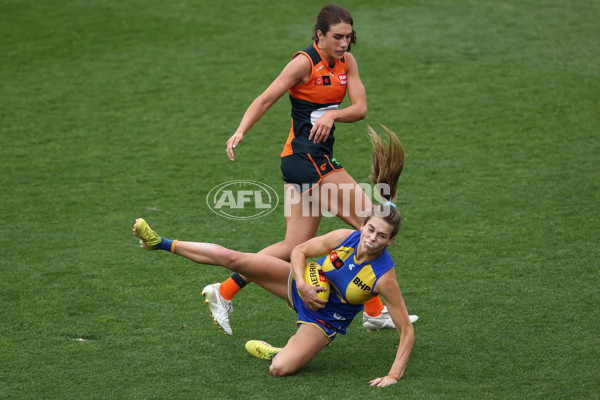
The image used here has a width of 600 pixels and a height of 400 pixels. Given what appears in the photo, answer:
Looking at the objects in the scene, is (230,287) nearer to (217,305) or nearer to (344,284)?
(217,305)

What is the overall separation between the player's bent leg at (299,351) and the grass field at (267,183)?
0.35ft

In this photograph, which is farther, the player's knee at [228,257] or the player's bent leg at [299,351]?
the player's knee at [228,257]

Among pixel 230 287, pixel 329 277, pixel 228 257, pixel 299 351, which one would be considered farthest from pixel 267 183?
pixel 299 351

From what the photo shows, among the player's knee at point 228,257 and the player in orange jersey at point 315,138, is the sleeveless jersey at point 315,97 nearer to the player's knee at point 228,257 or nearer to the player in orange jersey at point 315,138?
the player in orange jersey at point 315,138

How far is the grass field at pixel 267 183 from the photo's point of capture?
4172 mm

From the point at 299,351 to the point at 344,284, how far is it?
0.45 meters

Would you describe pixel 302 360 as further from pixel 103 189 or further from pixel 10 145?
pixel 10 145

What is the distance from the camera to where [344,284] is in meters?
4.04

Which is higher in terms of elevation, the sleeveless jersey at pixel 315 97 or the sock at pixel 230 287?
the sleeveless jersey at pixel 315 97

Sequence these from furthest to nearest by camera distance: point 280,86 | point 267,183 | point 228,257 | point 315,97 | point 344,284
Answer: point 267,183 < point 315,97 < point 280,86 < point 228,257 < point 344,284

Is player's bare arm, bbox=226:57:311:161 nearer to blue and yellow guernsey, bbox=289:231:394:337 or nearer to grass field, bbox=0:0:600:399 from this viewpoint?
blue and yellow guernsey, bbox=289:231:394:337

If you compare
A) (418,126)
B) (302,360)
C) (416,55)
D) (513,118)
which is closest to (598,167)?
(513,118)

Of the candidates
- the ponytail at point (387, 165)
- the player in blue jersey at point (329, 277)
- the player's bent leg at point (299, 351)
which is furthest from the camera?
the ponytail at point (387, 165)

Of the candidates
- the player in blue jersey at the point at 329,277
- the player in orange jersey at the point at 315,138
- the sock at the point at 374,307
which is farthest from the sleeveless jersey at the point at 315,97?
the sock at the point at 374,307
